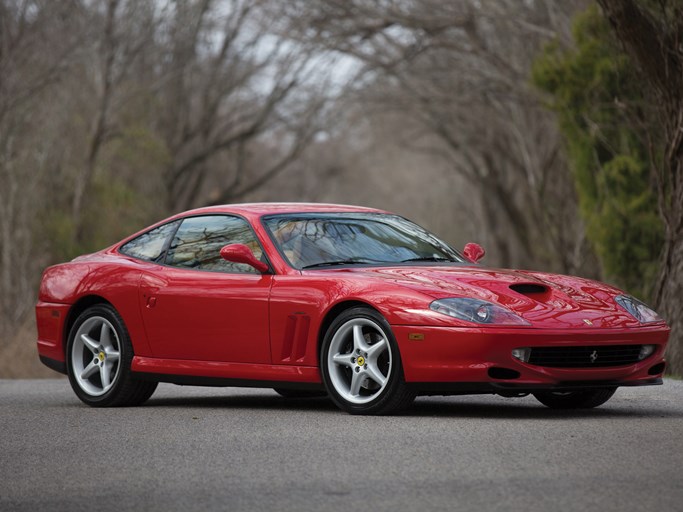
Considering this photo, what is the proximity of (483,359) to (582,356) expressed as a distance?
25.0 inches

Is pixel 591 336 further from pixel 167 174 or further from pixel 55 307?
pixel 167 174

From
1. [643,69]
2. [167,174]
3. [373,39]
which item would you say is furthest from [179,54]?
[643,69]

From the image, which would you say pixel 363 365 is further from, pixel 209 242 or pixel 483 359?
pixel 209 242

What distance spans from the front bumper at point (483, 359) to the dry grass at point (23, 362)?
32.3 feet

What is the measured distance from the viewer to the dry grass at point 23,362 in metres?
16.9

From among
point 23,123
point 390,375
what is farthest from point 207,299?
point 23,123

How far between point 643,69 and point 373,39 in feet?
Answer: 44.4

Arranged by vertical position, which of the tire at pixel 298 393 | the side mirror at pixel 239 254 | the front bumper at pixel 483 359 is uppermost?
the side mirror at pixel 239 254

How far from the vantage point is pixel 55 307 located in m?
10.2

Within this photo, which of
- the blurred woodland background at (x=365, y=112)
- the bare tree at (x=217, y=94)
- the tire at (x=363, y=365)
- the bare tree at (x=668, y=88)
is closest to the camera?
the tire at (x=363, y=365)

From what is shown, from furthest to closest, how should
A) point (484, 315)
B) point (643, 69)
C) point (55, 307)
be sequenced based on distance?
point (643, 69), point (55, 307), point (484, 315)

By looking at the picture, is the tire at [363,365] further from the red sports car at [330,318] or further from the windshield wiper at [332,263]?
the windshield wiper at [332,263]

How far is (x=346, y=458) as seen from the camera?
6492 millimetres

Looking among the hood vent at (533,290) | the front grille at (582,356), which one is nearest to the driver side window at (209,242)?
the hood vent at (533,290)
